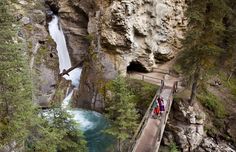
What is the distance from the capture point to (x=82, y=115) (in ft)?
90.9

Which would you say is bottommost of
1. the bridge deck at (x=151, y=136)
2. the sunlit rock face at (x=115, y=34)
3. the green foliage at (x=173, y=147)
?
the green foliage at (x=173, y=147)

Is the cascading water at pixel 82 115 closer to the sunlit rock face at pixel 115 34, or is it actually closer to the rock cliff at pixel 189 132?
the sunlit rock face at pixel 115 34

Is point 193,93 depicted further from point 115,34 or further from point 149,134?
point 115,34

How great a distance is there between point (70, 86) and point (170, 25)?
1306cm

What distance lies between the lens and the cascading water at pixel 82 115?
79.6 feet

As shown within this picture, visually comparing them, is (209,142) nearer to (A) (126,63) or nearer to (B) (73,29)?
(A) (126,63)

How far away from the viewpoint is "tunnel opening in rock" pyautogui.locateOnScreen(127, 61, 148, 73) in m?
33.0

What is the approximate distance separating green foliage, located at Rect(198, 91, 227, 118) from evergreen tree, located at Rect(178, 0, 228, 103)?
12.2 ft

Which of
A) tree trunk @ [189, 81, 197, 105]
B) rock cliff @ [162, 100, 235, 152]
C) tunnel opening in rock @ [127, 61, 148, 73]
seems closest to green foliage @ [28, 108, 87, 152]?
rock cliff @ [162, 100, 235, 152]

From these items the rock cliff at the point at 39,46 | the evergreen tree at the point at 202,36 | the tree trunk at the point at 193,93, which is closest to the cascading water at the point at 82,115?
the rock cliff at the point at 39,46

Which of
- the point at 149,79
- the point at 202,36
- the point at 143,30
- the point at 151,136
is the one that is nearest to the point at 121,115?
the point at 151,136

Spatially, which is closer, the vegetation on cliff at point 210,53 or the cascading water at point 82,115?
the vegetation on cliff at point 210,53

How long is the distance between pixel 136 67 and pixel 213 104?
33.3 ft

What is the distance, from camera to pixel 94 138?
24.8 metres
